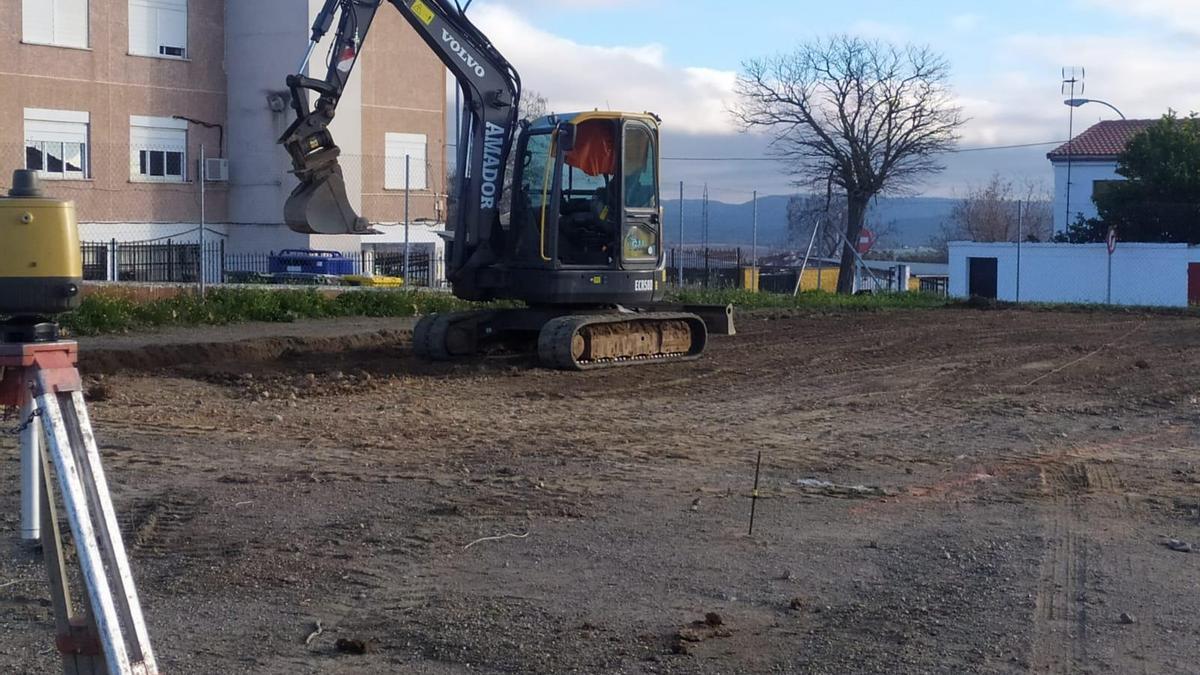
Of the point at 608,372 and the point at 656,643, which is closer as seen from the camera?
the point at 656,643

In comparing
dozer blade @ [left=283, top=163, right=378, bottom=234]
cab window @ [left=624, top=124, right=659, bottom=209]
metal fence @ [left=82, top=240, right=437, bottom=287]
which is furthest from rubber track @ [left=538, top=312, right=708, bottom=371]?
metal fence @ [left=82, top=240, right=437, bottom=287]

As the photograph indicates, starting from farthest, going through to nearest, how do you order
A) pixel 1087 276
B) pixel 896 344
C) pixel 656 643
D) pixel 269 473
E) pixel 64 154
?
1. pixel 1087 276
2. pixel 64 154
3. pixel 896 344
4. pixel 269 473
5. pixel 656 643

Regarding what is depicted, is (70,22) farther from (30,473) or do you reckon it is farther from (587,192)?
(30,473)

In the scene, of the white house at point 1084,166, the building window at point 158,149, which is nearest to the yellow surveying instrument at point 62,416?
the building window at point 158,149

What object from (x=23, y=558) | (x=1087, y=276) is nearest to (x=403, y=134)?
(x=1087, y=276)

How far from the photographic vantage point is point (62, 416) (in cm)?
429

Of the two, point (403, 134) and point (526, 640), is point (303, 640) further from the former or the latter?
point (403, 134)

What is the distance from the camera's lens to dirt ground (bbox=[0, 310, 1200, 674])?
18.5 ft

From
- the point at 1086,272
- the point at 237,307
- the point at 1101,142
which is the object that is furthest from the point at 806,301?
the point at 1101,142

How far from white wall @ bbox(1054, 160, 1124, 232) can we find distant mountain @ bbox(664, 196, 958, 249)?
627 cm

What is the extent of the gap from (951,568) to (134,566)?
3.94 meters

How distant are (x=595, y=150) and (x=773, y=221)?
422 ft

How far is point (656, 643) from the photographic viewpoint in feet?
18.5

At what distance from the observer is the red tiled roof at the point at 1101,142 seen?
59.6 metres
